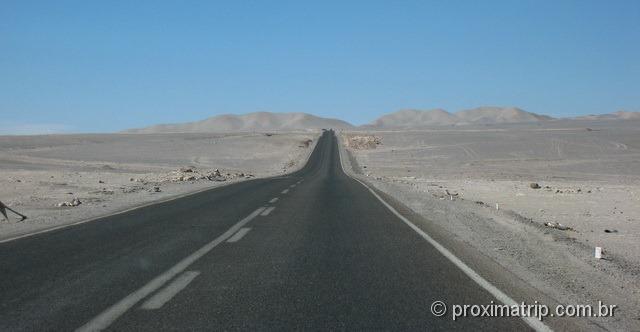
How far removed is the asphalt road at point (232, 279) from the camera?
602cm

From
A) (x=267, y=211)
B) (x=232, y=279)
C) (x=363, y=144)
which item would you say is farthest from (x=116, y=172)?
Result: (x=363, y=144)

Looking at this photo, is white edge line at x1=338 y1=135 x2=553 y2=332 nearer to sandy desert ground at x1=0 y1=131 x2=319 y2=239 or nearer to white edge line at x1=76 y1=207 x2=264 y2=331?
white edge line at x1=76 y1=207 x2=264 y2=331

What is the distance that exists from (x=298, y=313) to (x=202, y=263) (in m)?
3.22

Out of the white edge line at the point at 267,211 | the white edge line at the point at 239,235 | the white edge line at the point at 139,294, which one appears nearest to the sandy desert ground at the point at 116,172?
the white edge line at the point at 267,211

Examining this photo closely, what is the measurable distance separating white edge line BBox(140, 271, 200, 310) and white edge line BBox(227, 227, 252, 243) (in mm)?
3194

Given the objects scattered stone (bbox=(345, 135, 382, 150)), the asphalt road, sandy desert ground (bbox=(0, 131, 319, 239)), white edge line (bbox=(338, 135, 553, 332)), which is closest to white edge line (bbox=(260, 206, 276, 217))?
the asphalt road

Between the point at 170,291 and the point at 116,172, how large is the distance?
50715 mm

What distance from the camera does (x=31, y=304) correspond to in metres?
6.69

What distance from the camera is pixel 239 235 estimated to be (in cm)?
1218

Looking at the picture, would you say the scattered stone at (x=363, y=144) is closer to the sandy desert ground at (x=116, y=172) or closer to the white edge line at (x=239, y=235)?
the sandy desert ground at (x=116, y=172)

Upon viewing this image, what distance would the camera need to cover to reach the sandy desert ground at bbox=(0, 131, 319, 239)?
20.2m

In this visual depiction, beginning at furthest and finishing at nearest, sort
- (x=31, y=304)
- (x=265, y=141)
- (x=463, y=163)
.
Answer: (x=265, y=141), (x=463, y=163), (x=31, y=304)

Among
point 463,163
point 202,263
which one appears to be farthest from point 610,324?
point 463,163

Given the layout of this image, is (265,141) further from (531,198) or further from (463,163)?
(531,198)
